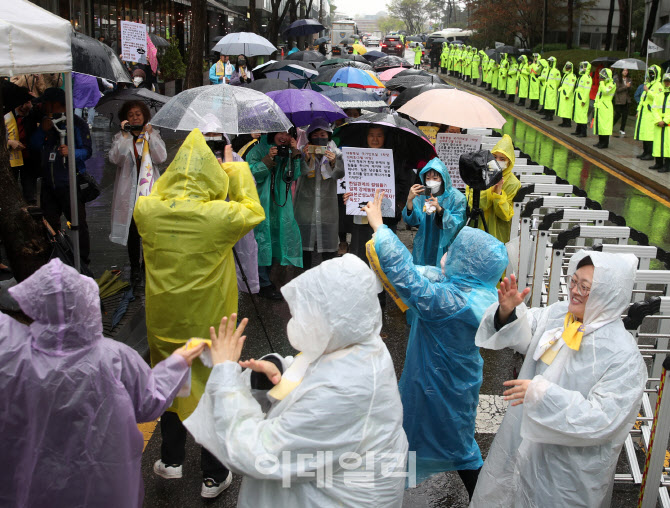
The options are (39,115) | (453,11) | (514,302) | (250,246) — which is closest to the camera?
(514,302)

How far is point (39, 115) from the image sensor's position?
277 inches

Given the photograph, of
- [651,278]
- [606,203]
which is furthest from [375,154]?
[606,203]

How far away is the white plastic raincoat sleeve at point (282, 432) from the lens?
2213 mm

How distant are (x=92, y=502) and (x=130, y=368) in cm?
51

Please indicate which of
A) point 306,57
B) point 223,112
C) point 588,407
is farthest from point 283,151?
point 306,57

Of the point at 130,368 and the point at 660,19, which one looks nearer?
the point at 130,368

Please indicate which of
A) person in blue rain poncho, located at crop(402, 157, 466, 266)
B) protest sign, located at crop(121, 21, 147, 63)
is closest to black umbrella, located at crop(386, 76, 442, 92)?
protest sign, located at crop(121, 21, 147, 63)

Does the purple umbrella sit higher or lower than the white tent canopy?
lower

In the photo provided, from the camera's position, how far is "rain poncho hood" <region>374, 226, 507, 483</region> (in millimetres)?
3408

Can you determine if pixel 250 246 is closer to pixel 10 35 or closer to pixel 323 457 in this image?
pixel 10 35

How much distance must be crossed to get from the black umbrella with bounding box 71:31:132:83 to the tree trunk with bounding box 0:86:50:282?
185 cm

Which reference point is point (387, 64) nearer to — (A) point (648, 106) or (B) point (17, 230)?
(A) point (648, 106)

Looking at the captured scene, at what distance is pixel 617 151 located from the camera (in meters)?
17.4

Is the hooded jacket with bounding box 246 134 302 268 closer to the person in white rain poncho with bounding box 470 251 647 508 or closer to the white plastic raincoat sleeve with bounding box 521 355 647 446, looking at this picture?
the person in white rain poncho with bounding box 470 251 647 508
